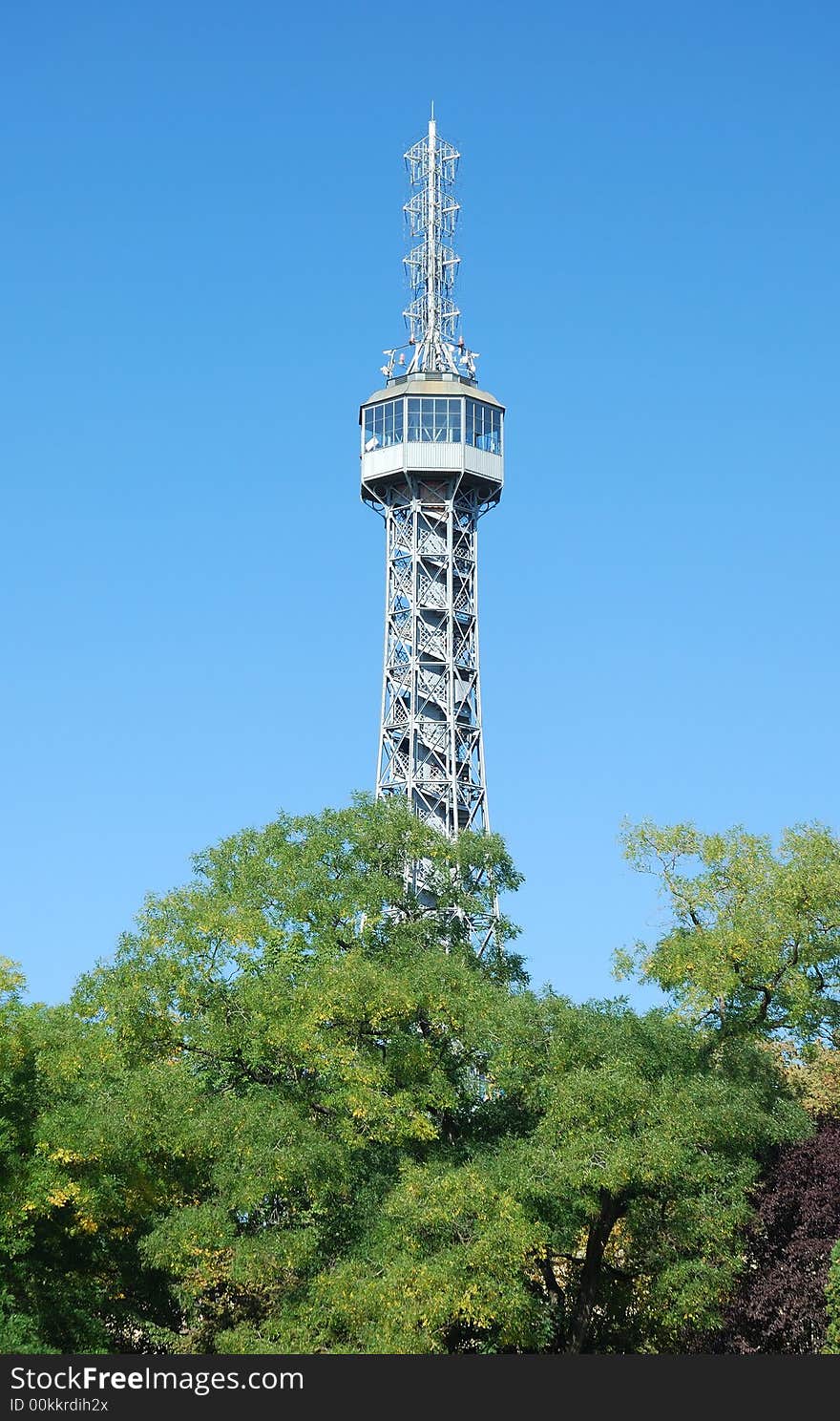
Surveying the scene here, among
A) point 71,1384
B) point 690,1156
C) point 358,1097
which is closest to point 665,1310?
point 690,1156

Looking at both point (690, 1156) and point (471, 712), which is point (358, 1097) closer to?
point (690, 1156)

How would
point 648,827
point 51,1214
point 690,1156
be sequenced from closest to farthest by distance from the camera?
point 690,1156 < point 51,1214 < point 648,827

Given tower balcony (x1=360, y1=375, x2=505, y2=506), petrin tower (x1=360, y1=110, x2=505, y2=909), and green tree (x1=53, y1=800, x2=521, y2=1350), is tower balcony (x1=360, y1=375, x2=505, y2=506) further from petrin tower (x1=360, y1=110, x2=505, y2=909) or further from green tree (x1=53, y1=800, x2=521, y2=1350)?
green tree (x1=53, y1=800, x2=521, y2=1350)

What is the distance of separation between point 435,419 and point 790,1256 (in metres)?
51.3

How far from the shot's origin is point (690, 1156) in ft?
92.0

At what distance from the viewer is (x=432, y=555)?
7638cm

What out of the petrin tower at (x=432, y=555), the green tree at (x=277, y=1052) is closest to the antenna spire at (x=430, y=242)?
the petrin tower at (x=432, y=555)

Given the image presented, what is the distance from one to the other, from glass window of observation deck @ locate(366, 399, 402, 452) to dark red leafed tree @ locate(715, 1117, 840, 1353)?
163ft

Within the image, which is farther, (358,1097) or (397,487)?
(397,487)

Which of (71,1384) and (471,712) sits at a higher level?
(471,712)

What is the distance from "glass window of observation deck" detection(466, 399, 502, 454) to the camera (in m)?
75.6

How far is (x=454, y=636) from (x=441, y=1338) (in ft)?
165

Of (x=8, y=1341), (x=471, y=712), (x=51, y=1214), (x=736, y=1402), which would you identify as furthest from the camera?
(x=471, y=712)

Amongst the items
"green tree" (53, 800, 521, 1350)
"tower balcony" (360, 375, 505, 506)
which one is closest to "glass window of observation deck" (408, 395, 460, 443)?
"tower balcony" (360, 375, 505, 506)
